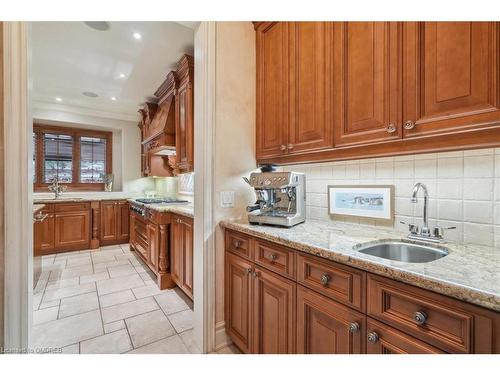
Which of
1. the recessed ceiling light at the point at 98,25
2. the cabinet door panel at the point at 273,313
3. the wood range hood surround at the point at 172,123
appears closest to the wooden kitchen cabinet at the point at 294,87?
the cabinet door panel at the point at 273,313

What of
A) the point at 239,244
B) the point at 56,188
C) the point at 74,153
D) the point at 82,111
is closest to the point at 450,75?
the point at 239,244

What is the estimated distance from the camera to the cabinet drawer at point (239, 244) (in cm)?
151

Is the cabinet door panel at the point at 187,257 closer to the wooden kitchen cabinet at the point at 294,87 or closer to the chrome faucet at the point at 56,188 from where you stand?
the wooden kitchen cabinet at the point at 294,87

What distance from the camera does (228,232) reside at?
170 centimetres

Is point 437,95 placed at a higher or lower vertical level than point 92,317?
higher

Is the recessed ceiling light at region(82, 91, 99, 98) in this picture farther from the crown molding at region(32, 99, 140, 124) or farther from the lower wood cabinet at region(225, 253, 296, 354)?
the lower wood cabinet at region(225, 253, 296, 354)

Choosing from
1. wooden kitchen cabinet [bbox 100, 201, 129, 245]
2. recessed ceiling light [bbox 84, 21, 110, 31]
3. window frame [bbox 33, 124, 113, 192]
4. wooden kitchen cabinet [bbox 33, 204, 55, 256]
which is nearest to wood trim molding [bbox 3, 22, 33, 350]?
recessed ceiling light [bbox 84, 21, 110, 31]

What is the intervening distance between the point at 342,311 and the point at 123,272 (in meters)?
3.16

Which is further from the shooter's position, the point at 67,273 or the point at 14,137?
the point at 67,273

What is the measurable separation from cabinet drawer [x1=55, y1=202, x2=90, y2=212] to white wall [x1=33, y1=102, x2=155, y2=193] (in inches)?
32.5

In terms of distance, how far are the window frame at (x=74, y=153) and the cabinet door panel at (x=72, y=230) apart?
916 millimetres

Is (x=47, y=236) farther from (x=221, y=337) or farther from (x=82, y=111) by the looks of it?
(x=221, y=337)

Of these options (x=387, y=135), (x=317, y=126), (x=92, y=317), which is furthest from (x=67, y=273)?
(x=387, y=135)

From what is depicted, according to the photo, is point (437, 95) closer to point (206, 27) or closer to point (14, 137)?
point (206, 27)
